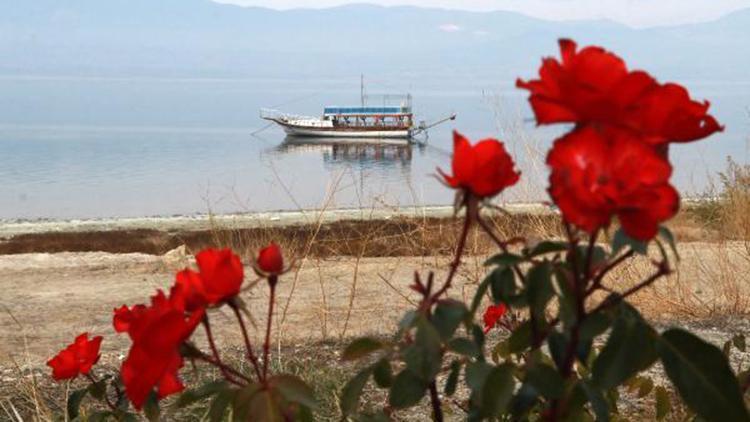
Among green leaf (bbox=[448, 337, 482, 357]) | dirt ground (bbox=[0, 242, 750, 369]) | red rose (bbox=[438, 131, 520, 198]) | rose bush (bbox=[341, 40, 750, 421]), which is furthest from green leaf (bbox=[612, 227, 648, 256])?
dirt ground (bbox=[0, 242, 750, 369])

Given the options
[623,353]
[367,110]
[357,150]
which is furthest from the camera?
[367,110]

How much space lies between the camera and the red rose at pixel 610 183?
0.75 m

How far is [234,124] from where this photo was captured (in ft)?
239

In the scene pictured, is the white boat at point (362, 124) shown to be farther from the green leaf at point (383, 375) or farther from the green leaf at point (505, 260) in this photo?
the green leaf at point (505, 260)

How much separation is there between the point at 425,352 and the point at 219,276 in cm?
20

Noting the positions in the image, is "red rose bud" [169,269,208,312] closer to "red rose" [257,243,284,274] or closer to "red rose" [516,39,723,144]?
"red rose" [257,243,284,274]

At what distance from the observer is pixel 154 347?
0.93 m

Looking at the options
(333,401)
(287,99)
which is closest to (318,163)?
(333,401)

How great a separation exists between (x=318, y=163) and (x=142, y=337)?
35815 millimetres

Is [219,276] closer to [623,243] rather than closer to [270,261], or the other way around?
[270,261]

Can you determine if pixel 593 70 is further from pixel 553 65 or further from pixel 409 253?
pixel 409 253

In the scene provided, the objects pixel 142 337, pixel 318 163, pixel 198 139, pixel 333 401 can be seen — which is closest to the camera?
pixel 142 337

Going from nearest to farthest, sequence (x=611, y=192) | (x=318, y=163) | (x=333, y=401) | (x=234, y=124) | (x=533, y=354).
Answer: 1. (x=611, y=192)
2. (x=533, y=354)
3. (x=333, y=401)
4. (x=318, y=163)
5. (x=234, y=124)

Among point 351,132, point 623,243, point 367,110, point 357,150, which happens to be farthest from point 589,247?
point 367,110
